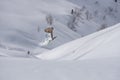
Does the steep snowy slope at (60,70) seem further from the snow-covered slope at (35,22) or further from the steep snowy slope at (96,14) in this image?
the steep snowy slope at (96,14)

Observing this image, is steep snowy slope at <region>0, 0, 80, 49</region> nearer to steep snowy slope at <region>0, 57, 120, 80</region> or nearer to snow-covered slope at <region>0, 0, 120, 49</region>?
snow-covered slope at <region>0, 0, 120, 49</region>

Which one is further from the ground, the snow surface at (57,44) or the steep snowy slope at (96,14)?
the snow surface at (57,44)

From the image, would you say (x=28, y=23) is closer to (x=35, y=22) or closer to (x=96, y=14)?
(x=35, y=22)

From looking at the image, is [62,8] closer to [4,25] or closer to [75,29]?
[75,29]

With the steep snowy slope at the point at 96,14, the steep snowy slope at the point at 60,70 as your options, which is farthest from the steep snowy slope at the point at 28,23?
the steep snowy slope at the point at 60,70

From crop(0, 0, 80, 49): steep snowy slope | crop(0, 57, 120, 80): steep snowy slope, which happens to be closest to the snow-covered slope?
crop(0, 0, 80, 49): steep snowy slope

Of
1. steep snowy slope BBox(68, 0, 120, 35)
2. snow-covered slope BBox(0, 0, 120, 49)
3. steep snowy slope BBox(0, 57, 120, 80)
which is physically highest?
steep snowy slope BBox(0, 57, 120, 80)

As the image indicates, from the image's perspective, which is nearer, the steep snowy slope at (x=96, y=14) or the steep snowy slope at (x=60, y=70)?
the steep snowy slope at (x=60, y=70)

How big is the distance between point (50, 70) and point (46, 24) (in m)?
9.10

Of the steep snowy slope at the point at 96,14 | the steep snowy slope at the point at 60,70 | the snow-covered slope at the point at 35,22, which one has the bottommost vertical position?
the steep snowy slope at the point at 96,14

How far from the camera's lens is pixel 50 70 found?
2.12 m

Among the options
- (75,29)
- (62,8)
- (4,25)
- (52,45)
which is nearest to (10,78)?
(52,45)

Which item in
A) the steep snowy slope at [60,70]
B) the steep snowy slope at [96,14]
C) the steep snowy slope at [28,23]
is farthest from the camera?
the steep snowy slope at [96,14]

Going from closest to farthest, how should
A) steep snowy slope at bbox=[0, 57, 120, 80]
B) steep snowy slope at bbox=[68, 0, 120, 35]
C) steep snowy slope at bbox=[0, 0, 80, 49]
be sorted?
1. steep snowy slope at bbox=[0, 57, 120, 80]
2. steep snowy slope at bbox=[0, 0, 80, 49]
3. steep snowy slope at bbox=[68, 0, 120, 35]
